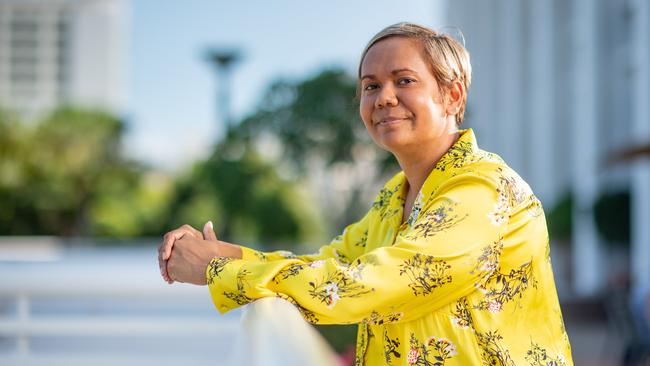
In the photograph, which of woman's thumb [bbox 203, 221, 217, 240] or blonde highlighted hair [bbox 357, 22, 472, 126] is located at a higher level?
blonde highlighted hair [bbox 357, 22, 472, 126]

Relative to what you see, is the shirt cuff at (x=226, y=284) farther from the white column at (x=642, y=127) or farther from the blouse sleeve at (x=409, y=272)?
the white column at (x=642, y=127)

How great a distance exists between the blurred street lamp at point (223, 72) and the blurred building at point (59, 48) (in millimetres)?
56044

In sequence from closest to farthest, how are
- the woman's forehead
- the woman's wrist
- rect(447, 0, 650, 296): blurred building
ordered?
the woman's forehead
the woman's wrist
rect(447, 0, 650, 296): blurred building

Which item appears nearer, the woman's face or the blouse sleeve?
the blouse sleeve

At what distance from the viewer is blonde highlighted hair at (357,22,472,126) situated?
4.03 ft

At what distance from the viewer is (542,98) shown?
46.9 feet

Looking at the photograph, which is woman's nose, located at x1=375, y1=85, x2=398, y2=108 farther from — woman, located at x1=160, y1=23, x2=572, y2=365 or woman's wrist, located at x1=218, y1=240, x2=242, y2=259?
woman's wrist, located at x1=218, y1=240, x2=242, y2=259

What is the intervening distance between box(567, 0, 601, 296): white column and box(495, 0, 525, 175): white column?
16.6ft

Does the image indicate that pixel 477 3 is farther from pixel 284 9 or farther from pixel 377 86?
pixel 284 9

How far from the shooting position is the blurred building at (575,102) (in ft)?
28.9

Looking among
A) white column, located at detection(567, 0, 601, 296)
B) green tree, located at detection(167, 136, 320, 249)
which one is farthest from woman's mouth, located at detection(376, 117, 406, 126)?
green tree, located at detection(167, 136, 320, 249)

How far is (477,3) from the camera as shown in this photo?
74.2ft

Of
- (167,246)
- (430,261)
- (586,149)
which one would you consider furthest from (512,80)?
(430,261)

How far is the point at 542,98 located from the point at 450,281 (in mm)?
13882
